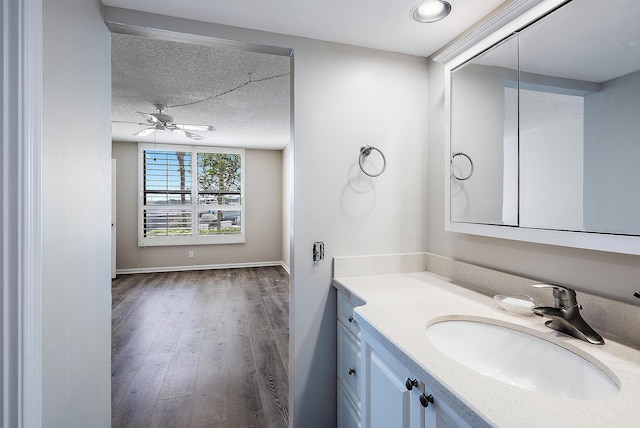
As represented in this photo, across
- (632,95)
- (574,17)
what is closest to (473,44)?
(574,17)

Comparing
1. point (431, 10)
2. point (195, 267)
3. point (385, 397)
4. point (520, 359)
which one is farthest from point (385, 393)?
point (195, 267)

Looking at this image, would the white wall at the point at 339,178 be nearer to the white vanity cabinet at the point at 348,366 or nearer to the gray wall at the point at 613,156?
the white vanity cabinet at the point at 348,366

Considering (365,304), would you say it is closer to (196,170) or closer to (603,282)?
(603,282)

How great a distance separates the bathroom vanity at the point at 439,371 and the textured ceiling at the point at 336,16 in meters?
1.40

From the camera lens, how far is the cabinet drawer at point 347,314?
1538 mm

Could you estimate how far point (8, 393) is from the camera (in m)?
0.82

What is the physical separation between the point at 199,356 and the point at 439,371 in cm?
248

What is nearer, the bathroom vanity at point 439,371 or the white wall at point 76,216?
the bathroom vanity at point 439,371

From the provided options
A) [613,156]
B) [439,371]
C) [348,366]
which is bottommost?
[348,366]

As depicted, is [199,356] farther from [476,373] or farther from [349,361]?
[476,373]

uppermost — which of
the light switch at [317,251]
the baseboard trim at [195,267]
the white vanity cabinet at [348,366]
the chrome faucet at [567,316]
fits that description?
the light switch at [317,251]

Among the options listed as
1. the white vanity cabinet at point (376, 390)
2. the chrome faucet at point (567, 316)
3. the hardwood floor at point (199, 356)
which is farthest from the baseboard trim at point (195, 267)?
the chrome faucet at point (567, 316)

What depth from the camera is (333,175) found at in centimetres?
182

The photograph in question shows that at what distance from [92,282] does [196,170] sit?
16.5 ft
